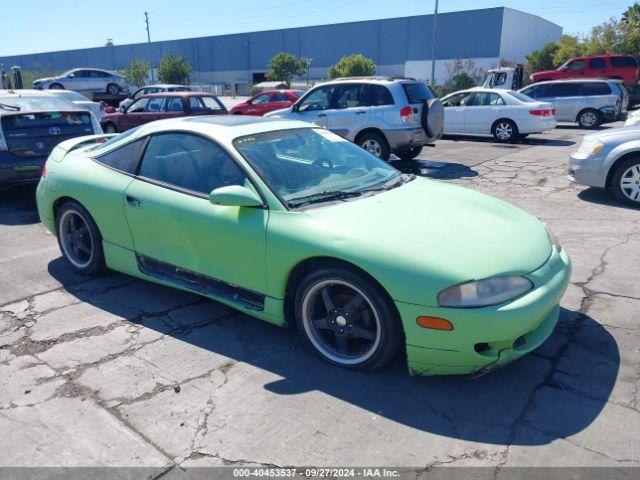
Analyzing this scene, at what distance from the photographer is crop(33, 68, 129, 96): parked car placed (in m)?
30.6

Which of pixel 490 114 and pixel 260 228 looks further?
pixel 490 114

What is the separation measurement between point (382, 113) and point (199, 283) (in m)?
7.03

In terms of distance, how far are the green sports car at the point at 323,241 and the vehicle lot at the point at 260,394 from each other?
0.86 ft

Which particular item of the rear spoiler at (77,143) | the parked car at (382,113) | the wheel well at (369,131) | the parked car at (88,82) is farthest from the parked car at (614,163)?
the parked car at (88,82)

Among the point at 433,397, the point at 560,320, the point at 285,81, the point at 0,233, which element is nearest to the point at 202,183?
the point at 433,397

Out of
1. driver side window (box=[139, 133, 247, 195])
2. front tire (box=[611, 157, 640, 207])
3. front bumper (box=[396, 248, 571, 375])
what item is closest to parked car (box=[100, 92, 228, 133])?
front tire (box=[611, 157, 640, 207])

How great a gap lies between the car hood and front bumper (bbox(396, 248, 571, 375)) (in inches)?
5.0

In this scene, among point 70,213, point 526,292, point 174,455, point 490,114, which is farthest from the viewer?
point 490,114

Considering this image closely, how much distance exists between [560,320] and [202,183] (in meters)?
2.85

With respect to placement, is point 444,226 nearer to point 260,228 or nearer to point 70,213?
point 260,228

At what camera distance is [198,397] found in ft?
9.95

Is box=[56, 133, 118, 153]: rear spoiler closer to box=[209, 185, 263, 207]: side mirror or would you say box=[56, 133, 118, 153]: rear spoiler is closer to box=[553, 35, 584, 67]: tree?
box=[209, 185, 263, 207]: side mirror

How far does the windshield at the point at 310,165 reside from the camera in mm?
3584

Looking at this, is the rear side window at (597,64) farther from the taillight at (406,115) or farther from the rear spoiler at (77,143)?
the rear spoiler at (77,143)
